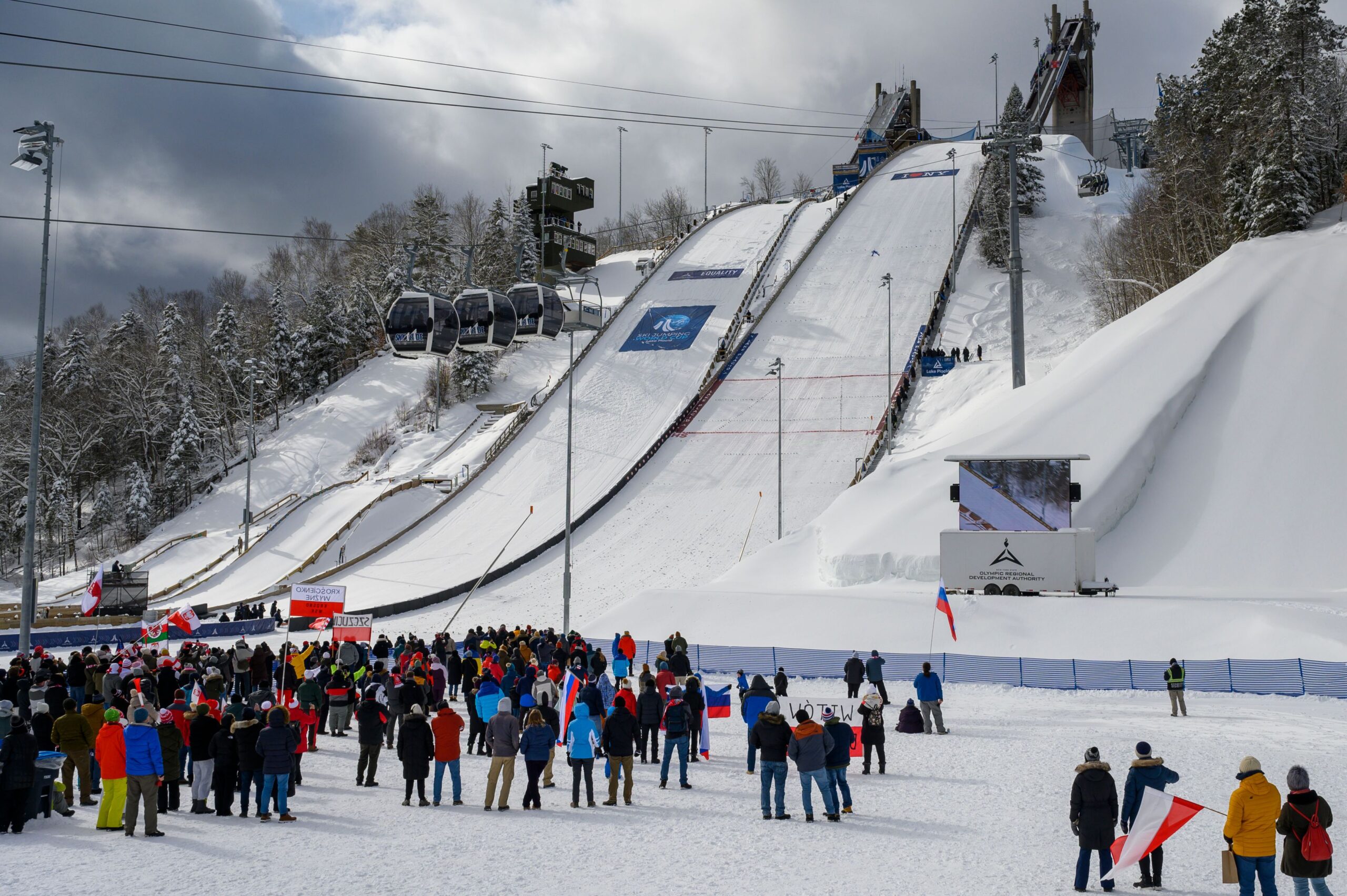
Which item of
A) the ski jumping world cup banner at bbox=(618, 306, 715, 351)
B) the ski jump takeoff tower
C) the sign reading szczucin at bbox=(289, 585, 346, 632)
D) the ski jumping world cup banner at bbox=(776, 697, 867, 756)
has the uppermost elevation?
the ski jump takeoff tower

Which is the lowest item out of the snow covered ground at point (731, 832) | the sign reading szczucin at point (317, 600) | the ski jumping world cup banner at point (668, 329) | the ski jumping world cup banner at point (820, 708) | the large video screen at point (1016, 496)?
the snow covered ground at point (731, 832)

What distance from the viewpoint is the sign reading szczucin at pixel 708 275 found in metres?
69.8

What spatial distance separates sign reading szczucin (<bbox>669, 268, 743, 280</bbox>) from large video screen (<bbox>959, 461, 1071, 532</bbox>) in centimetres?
4341

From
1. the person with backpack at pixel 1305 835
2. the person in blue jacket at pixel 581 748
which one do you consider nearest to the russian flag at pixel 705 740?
the person in blue jacket at pixel 581 748

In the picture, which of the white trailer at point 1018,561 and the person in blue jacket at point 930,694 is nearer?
the person in blue jacket at point 930,694

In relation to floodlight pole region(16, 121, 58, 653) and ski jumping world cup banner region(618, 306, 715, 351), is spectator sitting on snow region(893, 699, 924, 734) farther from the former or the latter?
ski jumping world cup banner region(618, 306, 715, 351)

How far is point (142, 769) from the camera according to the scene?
10898 mm

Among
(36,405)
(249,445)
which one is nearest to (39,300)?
(36,405)

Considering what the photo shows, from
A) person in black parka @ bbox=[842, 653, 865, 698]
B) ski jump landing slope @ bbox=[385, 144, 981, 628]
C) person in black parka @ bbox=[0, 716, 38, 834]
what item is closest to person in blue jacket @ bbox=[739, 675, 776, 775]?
person in black parka @ bbox=[842, 653, 865, 698]

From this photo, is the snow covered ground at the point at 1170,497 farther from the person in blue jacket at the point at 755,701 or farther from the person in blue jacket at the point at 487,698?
the person in blue jacket at the point at 487,698

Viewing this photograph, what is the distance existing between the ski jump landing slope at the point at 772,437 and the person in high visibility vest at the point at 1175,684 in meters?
18.6

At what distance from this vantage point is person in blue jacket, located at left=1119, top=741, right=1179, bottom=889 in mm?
9000

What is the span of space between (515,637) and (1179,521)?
17.8m

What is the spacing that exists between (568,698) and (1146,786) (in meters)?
7.92
